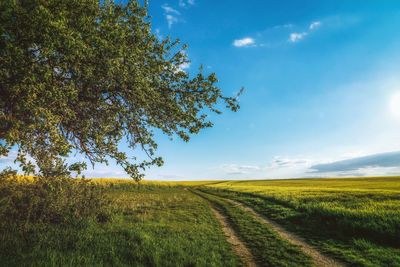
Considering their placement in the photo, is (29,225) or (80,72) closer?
(80,72)

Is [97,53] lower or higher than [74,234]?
higher

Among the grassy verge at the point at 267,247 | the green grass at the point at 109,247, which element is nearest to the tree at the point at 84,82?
the green grass at the point at 109,247

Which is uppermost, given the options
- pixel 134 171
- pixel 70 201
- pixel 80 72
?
pixel 80 72

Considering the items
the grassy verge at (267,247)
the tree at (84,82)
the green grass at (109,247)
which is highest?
the tree at (84,82)

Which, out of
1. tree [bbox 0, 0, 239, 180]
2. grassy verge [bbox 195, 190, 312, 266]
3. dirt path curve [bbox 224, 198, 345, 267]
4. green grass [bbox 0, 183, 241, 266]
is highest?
tree [bbox 0, 0, 239, 180]

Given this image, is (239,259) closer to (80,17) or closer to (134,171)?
(134,171)

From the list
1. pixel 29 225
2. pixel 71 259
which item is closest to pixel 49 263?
pixel 71 259

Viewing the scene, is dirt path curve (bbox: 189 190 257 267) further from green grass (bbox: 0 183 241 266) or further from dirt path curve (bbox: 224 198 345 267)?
dirt path curve (bbox: 224 198 345 267)

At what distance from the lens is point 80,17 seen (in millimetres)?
8656

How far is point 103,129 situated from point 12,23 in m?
4.77

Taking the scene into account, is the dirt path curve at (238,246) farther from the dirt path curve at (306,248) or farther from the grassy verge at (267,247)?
the dirt path curve at (306,248)

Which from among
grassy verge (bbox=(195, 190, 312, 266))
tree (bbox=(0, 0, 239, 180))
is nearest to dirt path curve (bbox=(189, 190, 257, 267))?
grassy verge (bbox=(195, 190, 312, 266))

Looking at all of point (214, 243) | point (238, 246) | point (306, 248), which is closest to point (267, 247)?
point (238, 246)

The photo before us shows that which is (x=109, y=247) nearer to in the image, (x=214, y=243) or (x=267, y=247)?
(x=214, y=243)
